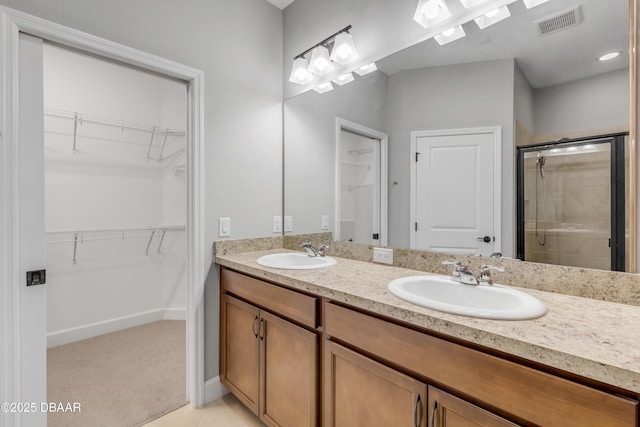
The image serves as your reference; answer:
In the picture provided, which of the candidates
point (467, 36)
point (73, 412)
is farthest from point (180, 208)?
point (467, 36)

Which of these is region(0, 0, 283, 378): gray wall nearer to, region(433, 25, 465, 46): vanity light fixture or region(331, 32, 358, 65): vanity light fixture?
region(331, 32, 358, 65): vanity light fixture

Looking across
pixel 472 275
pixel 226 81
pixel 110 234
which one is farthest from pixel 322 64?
pixel 110 234

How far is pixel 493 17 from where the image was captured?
1316 mm

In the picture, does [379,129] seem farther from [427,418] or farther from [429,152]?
[427,418]

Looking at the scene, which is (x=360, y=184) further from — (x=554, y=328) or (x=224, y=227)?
(x=554, y=328)

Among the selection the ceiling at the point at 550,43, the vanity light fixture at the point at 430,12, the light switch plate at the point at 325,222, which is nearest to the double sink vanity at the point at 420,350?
the light switch plate at the point at 325,222

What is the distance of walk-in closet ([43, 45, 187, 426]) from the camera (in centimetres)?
244

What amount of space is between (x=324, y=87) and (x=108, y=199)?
2342mm

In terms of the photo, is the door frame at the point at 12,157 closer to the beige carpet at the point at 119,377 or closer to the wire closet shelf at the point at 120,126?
the beige carpet at the point at 119,377

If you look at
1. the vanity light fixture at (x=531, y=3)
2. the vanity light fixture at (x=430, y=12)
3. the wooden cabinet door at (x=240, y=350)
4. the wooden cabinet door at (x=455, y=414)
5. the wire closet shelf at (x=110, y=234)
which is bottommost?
the wooden cabinet door at (x=240, y=350)

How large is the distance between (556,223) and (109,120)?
3528mm

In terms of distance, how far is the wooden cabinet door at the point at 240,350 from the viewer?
1.61 meters

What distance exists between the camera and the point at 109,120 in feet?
9.43

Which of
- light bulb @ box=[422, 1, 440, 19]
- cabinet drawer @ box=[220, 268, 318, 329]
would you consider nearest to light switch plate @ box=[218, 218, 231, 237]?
cabinet drawer @ box=[220, 268, 318, 329]
